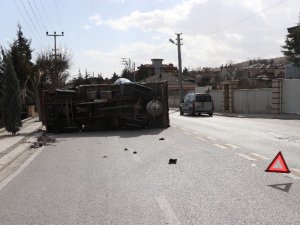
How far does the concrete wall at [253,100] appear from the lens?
36094 mm

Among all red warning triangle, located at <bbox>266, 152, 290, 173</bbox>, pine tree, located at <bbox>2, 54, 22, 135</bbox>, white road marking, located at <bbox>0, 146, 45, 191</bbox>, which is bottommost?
white road marking, located at <bbox>0, 146, 45, 191</bbox>

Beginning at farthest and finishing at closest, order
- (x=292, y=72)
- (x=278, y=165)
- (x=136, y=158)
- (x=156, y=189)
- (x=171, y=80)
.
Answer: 1. (x=171, y=80)
2. (x=292, y=72)
3. (x=136, y=158)
4. (x=278, y=165)
5. (x=156, y=189)

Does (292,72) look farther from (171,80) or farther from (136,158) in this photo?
(171,80)

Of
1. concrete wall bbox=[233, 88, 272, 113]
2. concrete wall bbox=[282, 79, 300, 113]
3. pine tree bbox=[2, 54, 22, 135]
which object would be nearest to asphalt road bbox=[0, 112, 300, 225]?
pine tree bbox=[2, 54, 22, 135]

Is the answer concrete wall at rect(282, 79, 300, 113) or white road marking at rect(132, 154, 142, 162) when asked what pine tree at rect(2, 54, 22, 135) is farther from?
concrete wall at rect(282, 79, 300, 113)

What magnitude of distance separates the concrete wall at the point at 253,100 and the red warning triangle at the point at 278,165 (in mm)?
27551

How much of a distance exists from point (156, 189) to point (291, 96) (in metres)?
27.2

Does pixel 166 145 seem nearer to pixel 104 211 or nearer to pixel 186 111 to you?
pixel 104 211

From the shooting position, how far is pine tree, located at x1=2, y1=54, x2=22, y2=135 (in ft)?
61.4

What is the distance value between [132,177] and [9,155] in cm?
545

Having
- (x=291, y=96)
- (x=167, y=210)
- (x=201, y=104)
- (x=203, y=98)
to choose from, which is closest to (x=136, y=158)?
(x=167, y=210)

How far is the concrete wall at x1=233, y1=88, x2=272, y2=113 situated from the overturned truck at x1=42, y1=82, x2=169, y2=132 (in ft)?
52.2

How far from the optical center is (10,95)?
18797 mm

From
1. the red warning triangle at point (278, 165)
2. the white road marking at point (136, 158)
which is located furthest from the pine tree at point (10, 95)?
the red warning triangle at point (278, 165)
